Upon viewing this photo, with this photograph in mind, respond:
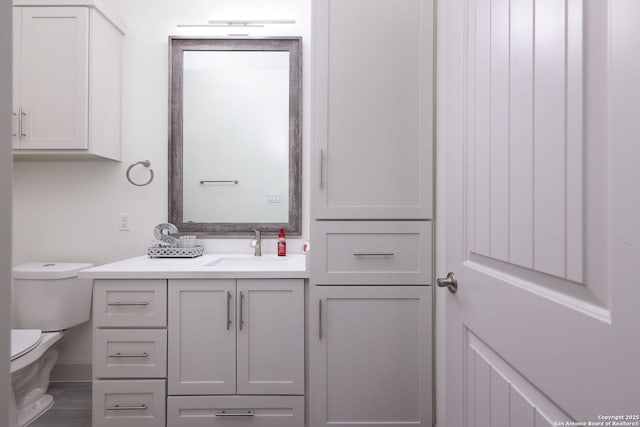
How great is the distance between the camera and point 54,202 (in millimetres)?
1938

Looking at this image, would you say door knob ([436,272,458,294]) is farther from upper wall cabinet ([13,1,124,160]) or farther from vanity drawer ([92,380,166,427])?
upper wall cabinet ([13,1,124,160])

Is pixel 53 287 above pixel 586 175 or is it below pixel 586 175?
below

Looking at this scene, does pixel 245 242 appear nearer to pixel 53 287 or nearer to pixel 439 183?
pixel 53 287

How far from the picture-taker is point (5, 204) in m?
0.38

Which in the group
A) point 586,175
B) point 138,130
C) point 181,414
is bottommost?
point 181,414

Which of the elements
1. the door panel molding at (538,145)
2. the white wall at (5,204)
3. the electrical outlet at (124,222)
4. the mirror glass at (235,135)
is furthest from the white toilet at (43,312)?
the door panel molding at (538,145)

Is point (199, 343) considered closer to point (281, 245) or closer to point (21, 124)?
point (281, 245)

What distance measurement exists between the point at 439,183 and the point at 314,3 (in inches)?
37.1

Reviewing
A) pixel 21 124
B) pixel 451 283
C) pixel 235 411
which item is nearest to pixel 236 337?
pixel 235 411

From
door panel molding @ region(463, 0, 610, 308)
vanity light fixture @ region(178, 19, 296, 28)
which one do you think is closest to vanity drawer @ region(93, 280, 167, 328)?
door panel molding @ region(463, 0, 610, 308)

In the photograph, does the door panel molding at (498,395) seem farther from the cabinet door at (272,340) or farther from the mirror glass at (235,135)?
the mirror glass at (235,135)

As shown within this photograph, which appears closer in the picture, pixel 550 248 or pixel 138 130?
pixel 550 248

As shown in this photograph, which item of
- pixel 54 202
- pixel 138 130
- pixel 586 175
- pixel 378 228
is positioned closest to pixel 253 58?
pixel 138 130

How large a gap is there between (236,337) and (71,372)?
54.9 inches
